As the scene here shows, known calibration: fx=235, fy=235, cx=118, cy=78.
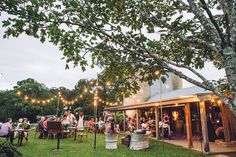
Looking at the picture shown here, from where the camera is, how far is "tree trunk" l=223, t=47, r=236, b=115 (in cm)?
280

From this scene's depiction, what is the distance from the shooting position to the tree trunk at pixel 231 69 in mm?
2805

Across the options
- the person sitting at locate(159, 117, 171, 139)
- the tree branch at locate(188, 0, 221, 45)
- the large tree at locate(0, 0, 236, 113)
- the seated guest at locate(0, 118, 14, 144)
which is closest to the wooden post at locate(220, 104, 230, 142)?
the person sitting at locate(159, 117, 171, 139)

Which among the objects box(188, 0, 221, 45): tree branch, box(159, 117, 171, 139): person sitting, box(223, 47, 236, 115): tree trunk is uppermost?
box(188, 0, 221, 45): tree branch

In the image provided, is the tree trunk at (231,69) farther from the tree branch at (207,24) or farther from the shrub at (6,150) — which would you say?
the shrub at (6,150)

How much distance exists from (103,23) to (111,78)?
3.36 ft

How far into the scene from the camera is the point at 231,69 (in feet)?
9.33

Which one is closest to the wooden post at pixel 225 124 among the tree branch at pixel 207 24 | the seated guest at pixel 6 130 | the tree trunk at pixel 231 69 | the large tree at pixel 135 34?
the large tree at pixel 135 34

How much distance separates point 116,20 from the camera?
451 centimetres

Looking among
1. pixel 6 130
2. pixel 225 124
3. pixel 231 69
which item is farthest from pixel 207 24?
pixel 6 130

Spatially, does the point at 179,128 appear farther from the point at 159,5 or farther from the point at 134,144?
the point at 159,5

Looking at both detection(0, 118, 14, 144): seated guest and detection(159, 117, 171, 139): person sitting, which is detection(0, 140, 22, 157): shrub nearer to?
detection(0, 118, 14, 144): seated guest

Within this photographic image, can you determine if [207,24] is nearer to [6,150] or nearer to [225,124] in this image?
[6,150]

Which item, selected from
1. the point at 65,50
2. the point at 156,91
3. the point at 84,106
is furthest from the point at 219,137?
the point at 84,106

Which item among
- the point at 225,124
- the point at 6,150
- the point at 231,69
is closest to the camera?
the point at 231,69
